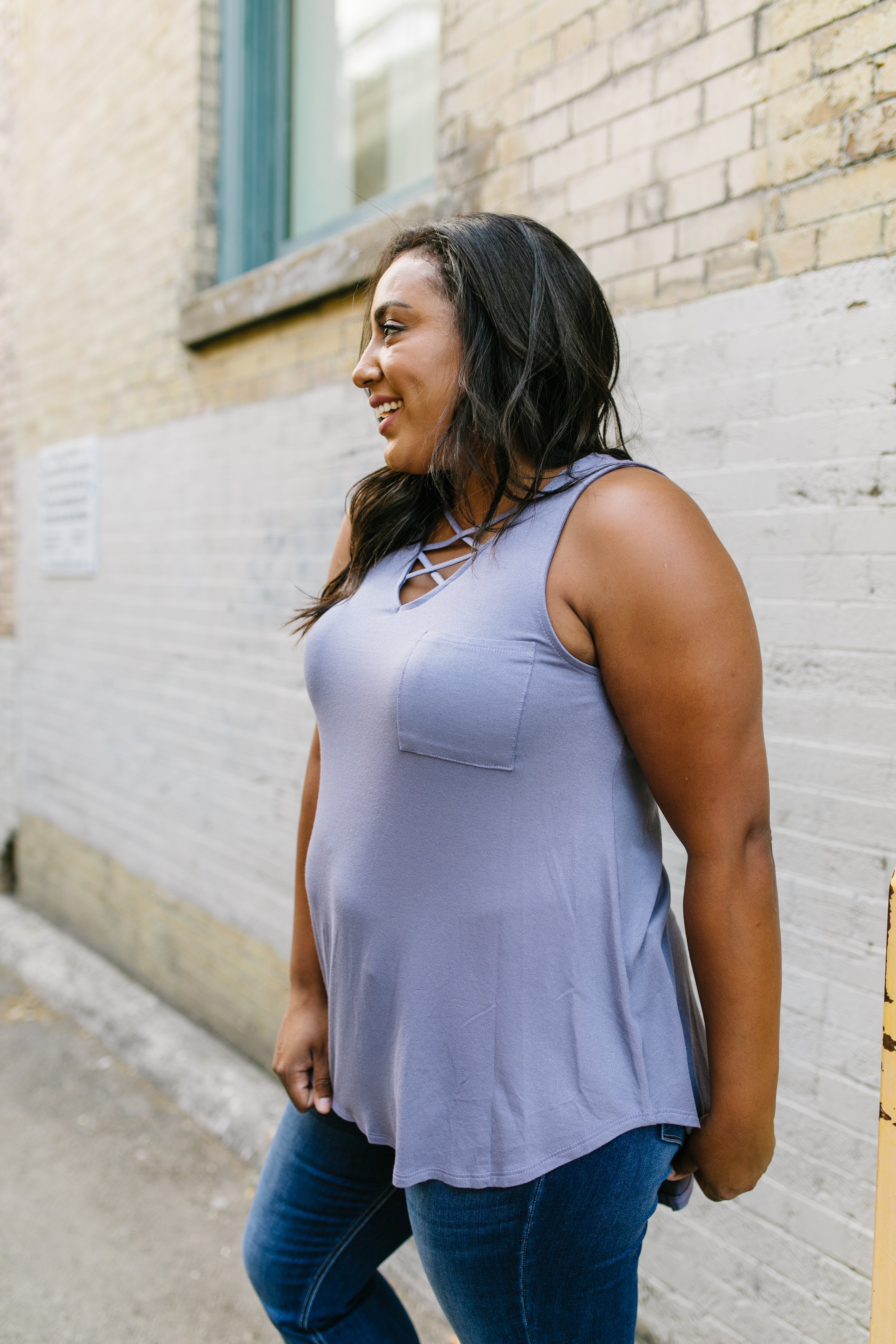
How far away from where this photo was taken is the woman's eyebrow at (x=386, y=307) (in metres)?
1.41

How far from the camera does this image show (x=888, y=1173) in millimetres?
991

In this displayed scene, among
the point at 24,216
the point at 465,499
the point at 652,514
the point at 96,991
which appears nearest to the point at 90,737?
the point at 96,991

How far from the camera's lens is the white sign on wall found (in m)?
4.96

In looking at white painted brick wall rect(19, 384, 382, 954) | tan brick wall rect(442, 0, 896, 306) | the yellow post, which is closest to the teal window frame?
white painted brick wall rect(19, 384, 382, 954)

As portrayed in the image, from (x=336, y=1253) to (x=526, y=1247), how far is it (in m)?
0.46

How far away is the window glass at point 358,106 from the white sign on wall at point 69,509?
5.21 feet

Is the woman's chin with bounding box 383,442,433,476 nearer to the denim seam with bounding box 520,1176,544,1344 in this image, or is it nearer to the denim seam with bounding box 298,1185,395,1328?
the denim seam with bounding box 520,1176,544,1344

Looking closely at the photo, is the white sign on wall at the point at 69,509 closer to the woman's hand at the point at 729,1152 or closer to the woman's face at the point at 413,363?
the woman's face at the point at 413,363

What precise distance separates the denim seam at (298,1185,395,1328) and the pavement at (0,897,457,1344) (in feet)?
3.88

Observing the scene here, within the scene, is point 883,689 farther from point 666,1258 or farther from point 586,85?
point 586,85

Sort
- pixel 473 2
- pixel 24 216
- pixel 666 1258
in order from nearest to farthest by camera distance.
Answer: pixel 666 1258 < pixel 473 2 < pixel 24 216

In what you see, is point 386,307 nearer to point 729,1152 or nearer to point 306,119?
point 729,1152

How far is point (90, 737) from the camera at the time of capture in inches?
198

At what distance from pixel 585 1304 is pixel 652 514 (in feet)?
3.07
